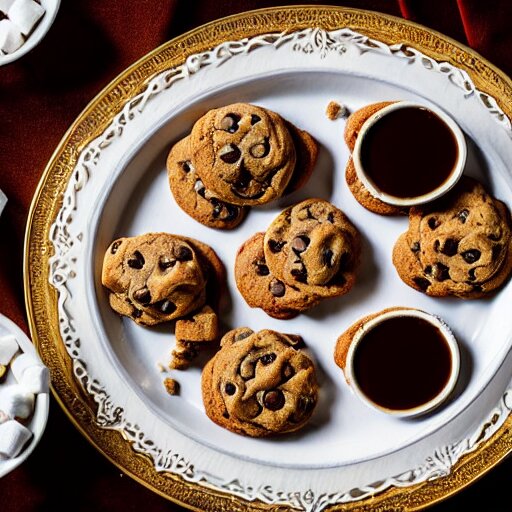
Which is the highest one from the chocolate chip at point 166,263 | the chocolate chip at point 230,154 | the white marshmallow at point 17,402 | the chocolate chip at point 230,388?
the chocolate chip at point 230,154

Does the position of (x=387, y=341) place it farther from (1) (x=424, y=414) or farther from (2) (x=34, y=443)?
(2) (x=34, y=443)

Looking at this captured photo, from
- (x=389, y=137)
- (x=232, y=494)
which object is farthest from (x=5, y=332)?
(x=389, y=137)

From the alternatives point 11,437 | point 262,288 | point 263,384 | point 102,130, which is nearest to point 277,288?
point 262,288

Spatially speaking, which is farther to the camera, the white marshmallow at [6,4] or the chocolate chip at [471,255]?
the white marshmallow at [6,4]

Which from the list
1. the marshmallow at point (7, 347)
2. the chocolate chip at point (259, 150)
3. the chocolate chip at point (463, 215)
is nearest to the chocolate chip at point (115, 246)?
the marshmallow at point (7, 347)

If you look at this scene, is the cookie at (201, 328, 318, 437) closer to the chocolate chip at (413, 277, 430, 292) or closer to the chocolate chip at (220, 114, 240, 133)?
the chocolate chip at (413, 277, 430, 292)

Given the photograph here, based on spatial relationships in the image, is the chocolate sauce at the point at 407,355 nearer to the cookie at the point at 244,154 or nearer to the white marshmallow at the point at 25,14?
the cookie at the point at 244,154
